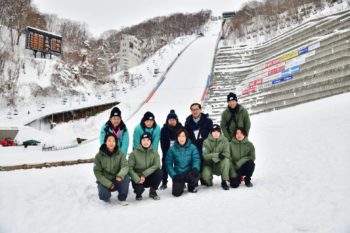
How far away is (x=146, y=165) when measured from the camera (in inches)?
193

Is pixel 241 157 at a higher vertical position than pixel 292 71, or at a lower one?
lower

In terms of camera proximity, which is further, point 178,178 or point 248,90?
point 248,90

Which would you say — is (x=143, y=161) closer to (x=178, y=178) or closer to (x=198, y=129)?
(x=178, y=178)

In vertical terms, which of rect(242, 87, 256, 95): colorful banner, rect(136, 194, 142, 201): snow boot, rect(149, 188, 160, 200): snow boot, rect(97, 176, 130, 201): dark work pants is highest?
rect(242, 87, 256, 95): colorful banner

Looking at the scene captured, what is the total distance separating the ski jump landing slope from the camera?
61.4 ft

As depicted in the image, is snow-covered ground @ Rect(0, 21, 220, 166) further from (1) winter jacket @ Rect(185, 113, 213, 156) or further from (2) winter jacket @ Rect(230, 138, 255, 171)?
(2) winter jacket @ Rect(230, 138, 255, 171)

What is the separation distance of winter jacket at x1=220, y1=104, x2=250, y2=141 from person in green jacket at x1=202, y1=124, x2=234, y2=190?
779 mm

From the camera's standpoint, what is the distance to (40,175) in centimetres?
559

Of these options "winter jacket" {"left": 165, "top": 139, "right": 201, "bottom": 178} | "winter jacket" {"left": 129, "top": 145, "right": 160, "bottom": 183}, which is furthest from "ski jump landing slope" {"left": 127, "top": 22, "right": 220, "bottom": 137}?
"winter jacket" {"left": 129, "top": 145, "right": 160, "bottom": 183}

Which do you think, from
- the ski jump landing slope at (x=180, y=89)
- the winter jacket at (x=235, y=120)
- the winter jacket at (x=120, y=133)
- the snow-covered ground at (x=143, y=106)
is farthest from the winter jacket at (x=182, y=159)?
the ski jump landing slope at (x=180, y=89)

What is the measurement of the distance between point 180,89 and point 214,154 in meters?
18.9

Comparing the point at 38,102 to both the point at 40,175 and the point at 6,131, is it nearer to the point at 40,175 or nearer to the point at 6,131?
the point at 6,131

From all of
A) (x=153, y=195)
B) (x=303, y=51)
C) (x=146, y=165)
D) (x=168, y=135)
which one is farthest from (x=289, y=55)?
(x=153, y=195)

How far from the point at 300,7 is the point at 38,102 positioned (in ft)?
95.9
